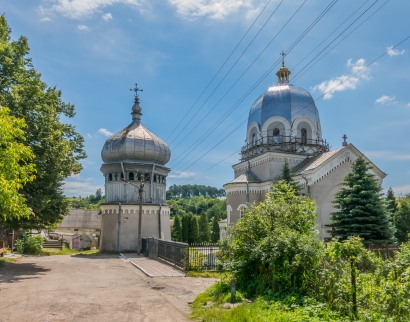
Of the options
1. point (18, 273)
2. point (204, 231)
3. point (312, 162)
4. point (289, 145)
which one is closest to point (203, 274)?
point (18, 273)

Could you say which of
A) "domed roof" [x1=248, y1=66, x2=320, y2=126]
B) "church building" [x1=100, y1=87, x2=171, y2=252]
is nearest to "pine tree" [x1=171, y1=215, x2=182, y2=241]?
"church building" [x1=100, y1=87, x2=171, y2=252]

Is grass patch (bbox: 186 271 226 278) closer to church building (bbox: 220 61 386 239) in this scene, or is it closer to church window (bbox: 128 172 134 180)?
church building (bbox: 220 61 386 239)

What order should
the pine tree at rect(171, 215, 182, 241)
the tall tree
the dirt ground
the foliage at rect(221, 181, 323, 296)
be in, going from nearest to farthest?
the dirt ground < the foliage at rect(221, 181, 323, 296) < the tall tree < the pine tree at rect(171, 215, 182, 241)

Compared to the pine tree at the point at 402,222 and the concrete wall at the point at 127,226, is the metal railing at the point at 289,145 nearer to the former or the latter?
the pine tree at the point at 402,222

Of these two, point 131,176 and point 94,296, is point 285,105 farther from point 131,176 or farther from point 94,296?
point 94,296

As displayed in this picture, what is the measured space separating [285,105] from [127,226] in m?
15.3

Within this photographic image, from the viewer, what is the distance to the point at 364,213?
1845 centimetres

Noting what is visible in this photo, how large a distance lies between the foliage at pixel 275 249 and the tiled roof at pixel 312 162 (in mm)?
13768

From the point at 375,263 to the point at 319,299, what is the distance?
196 centimetres

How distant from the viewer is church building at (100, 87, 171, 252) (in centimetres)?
2627

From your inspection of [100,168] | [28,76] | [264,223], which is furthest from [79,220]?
[264,223]

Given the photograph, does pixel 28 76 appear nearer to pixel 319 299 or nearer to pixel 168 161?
pixel 168 161

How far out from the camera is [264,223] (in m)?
10.1

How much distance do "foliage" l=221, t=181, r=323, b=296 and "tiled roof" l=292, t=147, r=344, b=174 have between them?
542 inches
